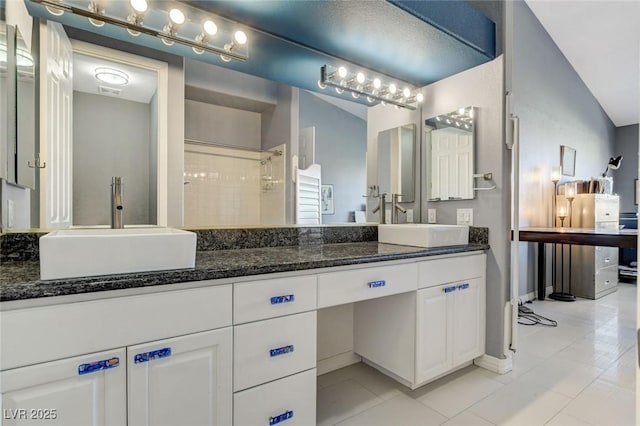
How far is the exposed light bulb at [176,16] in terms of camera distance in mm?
1540

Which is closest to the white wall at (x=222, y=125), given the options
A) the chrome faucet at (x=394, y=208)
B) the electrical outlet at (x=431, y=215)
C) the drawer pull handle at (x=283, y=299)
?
the drawer pull handle at (x=283, y=299)

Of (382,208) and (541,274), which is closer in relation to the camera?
(382,208)

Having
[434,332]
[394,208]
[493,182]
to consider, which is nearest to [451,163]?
[493,182]

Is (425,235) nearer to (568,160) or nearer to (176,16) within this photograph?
(176,16)

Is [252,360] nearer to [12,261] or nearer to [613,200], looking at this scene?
[12,261]

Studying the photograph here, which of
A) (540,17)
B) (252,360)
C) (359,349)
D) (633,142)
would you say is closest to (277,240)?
(252,360)

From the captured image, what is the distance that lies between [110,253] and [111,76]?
989 millimetres

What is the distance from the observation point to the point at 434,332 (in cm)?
179

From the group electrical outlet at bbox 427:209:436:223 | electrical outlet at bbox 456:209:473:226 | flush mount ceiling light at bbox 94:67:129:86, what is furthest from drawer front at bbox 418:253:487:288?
flush mount ceiling light at bbox 94:67:129:86

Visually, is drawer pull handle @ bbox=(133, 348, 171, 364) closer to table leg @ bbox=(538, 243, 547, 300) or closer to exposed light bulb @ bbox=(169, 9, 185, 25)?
exposed light bulb @ bbox=(169, 9, 185, 25)

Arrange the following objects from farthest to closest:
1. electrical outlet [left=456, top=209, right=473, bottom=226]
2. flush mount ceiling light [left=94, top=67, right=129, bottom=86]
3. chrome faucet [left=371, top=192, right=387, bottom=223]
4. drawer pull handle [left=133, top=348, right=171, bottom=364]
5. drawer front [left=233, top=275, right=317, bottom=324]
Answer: chrome faucet [left=371, top=192, right=387, bottom=223] < electrical outlet [left=456, top=209, right=473, bottom=226] < flush mount ceiling light [left=94, top=67, right=129, bottom=86] < drawer front [left=233, top=275, right=317, bottom=324] < drawer pull handle [left=133, top=348, right=171, bottom=364]

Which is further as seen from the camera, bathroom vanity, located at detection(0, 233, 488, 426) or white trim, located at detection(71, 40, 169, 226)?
white trim, located at detection(71, 40, 169, 226)

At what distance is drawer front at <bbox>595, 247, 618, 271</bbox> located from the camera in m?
3.90

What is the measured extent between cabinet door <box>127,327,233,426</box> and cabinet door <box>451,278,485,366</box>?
4.56 feet
